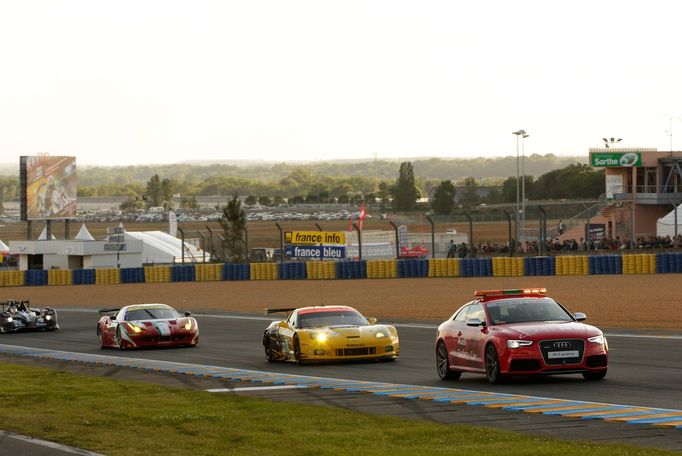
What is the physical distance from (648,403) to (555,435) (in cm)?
309

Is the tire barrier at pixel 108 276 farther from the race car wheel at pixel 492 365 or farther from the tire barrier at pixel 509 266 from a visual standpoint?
the race car wheel at pixel 492 365

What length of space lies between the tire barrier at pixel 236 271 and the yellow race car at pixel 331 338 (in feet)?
145

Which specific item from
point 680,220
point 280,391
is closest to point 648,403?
point 280,391

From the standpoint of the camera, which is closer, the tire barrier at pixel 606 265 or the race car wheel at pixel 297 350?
the race car wheel at pixel 297 350

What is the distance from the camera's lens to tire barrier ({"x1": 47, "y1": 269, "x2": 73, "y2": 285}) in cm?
7381

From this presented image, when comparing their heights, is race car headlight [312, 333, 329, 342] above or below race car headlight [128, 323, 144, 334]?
above

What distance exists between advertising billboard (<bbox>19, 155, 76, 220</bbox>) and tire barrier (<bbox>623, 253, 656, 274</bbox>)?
1732 inches

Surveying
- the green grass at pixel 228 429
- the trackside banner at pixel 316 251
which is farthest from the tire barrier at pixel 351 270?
the green grass at pixel 228 429

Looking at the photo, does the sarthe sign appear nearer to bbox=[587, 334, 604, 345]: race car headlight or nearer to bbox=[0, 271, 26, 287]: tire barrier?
bbox=[0, 271, 26, 287]: tire barrier

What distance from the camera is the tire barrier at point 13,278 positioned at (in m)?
74.6

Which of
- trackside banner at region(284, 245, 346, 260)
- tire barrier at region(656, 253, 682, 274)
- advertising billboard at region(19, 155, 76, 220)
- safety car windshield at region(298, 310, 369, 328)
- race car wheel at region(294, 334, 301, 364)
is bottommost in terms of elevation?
race car wheel at region(294, 334, 301, 364)

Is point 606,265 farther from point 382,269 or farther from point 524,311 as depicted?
point 524,311

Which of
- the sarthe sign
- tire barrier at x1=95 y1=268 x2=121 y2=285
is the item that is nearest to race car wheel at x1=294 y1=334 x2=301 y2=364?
tire barrier at x1=95 y1=268 x2=121 y2=285

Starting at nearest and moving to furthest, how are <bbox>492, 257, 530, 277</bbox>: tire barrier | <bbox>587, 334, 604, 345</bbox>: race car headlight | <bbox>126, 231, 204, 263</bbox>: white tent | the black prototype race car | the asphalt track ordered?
the asphalt track → <bbox>587, 334, 604, 345</bbox>: race car headlight → the black prototype race car → <bbox>492, 257, 530, 277</bbox>: tire barrier → <bbox>126, 231, 204, 263</bbox>: white tent
